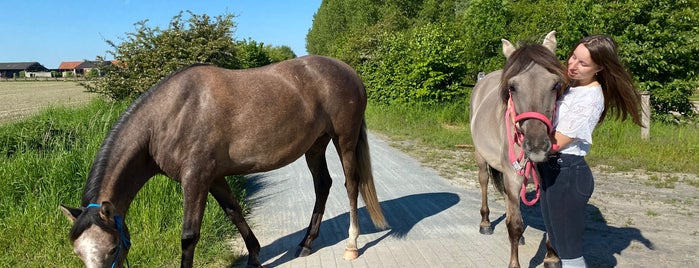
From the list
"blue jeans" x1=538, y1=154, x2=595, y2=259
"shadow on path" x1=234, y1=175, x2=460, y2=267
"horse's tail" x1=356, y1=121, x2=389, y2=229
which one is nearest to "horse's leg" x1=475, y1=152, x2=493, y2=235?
"shadow on path" x1=234, y1=175, x2=460, y2=267

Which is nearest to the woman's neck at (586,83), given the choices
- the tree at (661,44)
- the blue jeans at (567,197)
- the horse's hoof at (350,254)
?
the blue jeans at (567,197)

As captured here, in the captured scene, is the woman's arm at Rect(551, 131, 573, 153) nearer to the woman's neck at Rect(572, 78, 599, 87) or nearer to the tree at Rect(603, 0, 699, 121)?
the woman's neck at Rect(572, 78, 599, 87)

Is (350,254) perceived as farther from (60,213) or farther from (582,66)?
(60,213)

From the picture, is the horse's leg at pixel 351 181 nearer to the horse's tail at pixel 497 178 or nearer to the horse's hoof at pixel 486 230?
the horse's hoof at pixel 486 230

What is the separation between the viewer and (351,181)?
4.15m

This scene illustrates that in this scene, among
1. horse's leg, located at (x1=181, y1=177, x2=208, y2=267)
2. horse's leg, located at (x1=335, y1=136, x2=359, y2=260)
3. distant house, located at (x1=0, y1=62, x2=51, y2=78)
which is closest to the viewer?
horse's leg, located at (x1=181, y1=177, x2=208, y2=267)

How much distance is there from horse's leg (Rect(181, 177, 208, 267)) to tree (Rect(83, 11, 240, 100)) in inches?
326

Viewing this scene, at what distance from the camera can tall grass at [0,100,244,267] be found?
3.81 metres

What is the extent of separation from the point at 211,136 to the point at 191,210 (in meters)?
Answer: 0.55

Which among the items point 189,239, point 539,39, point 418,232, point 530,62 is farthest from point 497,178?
point 189,239

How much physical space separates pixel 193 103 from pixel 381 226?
2.19 meters

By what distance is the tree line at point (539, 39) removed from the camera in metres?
10.2

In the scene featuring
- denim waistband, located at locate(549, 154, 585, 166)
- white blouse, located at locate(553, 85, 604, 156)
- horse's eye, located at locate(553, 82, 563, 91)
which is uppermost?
horse's eye, located at locate(553, 82, 563, 91)

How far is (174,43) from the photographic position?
446 inches
